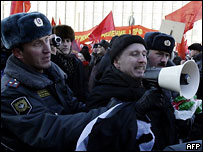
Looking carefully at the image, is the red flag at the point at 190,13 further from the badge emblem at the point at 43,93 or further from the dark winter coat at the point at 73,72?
the badge emblem at the point at 43,93

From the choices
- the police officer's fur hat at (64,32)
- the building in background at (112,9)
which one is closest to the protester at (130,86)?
the police officer's fur hat at (64,32)

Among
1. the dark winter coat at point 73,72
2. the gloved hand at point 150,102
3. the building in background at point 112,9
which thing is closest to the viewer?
the gloved hand at point 150,102

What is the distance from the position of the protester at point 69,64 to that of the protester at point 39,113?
149cm

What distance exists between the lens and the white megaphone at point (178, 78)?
1.44 meters

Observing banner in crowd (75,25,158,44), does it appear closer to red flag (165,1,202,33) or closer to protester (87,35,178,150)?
red flag (165,1,202,33)

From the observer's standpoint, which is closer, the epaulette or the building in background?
the epaulette

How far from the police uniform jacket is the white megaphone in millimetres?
411

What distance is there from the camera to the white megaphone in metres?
1.44

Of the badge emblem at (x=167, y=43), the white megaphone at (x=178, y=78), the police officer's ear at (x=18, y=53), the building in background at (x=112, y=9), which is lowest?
the white megaphone at (x=178, y=78)

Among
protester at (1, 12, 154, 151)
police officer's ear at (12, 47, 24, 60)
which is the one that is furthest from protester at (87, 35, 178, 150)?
police officer's ear at (12, 47, 24, 60)

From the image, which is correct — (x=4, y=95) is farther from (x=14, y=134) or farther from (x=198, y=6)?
(x=198, y=6)

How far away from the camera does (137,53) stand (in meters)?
2.18

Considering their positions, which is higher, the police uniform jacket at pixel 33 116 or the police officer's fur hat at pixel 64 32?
the police officer's fur hat at pixel 64 32

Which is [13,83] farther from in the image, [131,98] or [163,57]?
[163,57]
